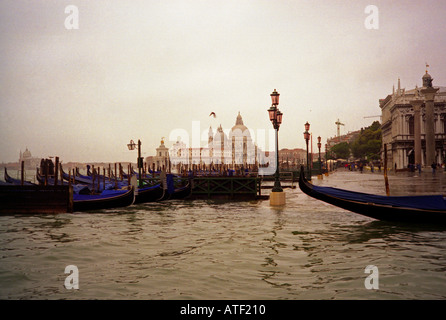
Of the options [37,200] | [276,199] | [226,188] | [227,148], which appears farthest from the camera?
[227,148]

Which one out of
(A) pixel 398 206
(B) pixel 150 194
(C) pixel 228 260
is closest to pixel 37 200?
(B) pixel 150 194

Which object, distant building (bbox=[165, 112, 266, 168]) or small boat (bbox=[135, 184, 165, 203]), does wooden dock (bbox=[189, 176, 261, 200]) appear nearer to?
small boat (bbox=[135, 184, 165, 203])

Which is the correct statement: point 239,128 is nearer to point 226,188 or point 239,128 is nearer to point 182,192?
point 226,188

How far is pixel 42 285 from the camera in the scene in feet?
20.8

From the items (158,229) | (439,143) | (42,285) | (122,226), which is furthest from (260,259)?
(439,143)

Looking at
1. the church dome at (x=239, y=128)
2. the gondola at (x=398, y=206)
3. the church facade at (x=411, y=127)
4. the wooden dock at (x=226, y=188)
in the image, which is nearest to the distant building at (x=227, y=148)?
the church dome at (x=239, y=128)

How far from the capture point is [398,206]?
37.1ft

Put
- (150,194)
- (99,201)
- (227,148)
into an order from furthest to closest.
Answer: (227,148)
(150,194)
(99,201)

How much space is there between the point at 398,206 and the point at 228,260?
5954 mm

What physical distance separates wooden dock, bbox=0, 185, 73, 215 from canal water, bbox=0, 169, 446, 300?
11.3ft

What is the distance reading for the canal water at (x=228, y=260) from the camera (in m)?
5.82

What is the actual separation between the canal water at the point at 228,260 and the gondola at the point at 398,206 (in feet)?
1.02

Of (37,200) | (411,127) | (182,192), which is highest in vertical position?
(411,127)
